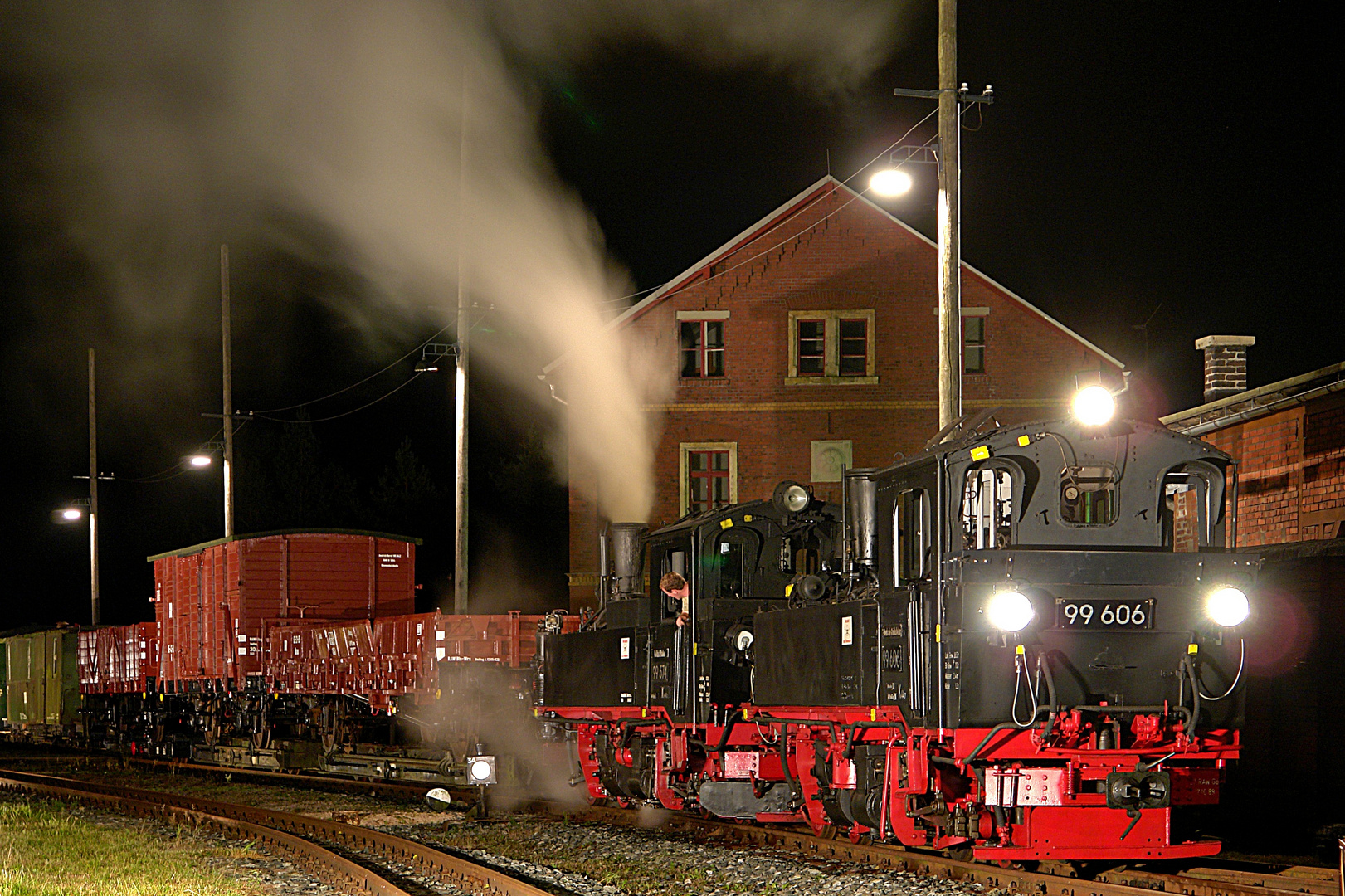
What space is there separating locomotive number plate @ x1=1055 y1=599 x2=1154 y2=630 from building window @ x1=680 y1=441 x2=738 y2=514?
2523 cm

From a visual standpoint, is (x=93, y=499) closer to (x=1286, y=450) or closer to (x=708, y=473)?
(x=708, y=473)

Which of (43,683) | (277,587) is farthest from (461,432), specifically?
(43,683)

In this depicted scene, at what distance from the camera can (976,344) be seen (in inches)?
1422

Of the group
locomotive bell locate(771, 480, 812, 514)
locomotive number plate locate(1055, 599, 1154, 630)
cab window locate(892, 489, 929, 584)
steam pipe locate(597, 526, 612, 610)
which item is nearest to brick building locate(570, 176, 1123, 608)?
steam pipe locate(597, 526, 612, 610)

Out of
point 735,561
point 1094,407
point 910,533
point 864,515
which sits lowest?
point 735,561

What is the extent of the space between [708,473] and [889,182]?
2099 cm

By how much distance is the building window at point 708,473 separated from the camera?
35.8 m

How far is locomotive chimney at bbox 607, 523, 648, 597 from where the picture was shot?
1619cm

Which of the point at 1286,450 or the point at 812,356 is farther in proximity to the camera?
the point at 812,356

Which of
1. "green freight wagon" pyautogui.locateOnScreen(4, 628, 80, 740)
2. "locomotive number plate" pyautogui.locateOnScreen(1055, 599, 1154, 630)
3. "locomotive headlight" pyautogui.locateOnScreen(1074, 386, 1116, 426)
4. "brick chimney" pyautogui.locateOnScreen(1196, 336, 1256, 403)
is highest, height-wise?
"brick chimney" pyautogui.locateOnScreen(1196, 336, 1256, 403)

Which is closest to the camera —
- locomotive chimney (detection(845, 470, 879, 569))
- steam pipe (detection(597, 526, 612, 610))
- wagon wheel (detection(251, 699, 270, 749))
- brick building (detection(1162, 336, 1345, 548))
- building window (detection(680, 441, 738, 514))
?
locomotive chimney (detection(845, 470, 879, 569))

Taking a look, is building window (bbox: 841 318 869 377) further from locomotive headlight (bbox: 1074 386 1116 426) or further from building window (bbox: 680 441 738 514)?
locomotive headlight (bbox: 1074 386 1116 426)

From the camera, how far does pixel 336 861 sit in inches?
520

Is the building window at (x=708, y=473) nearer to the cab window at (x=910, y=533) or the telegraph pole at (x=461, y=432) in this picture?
the telegraph pole at (x=461, y=432)
